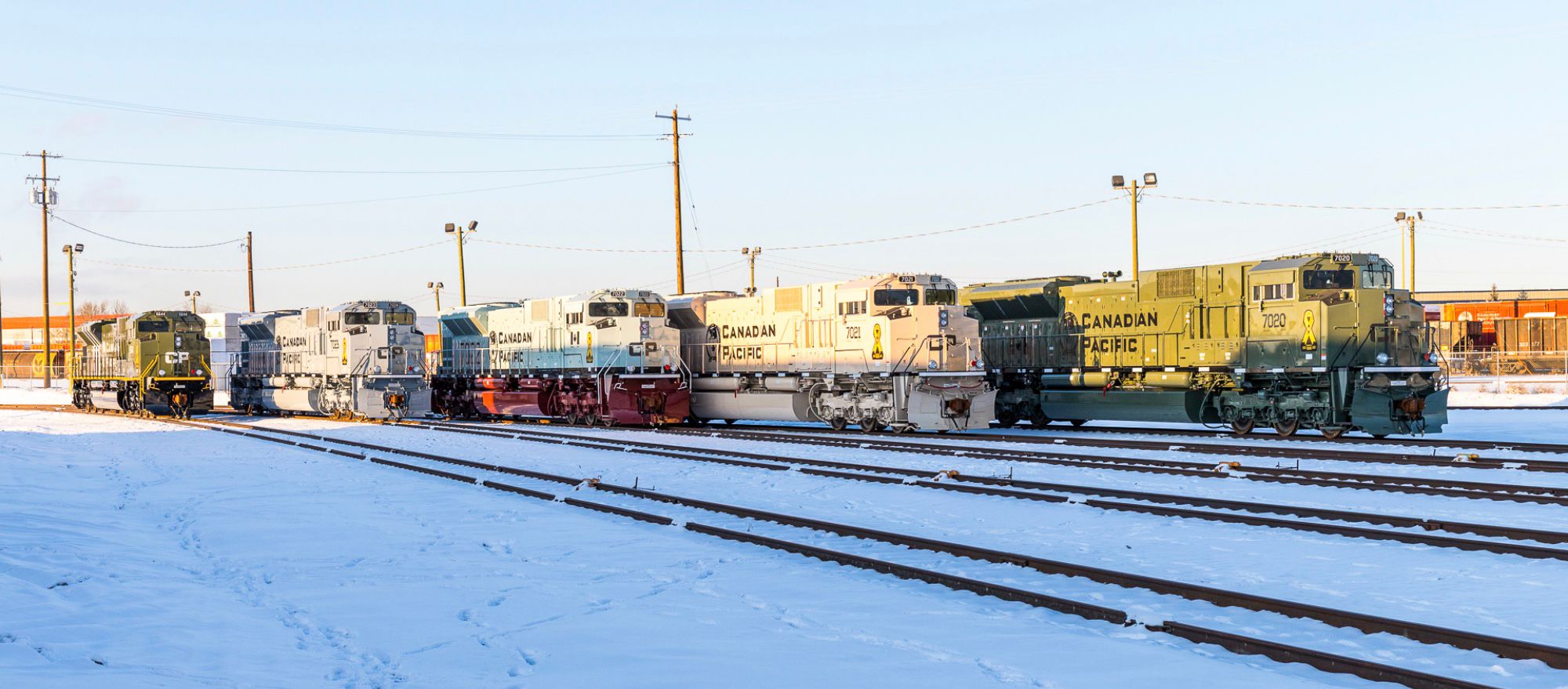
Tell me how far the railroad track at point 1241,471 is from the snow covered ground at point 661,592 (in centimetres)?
32

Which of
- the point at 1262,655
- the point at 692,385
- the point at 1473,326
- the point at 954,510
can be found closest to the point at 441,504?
the point at 954,510

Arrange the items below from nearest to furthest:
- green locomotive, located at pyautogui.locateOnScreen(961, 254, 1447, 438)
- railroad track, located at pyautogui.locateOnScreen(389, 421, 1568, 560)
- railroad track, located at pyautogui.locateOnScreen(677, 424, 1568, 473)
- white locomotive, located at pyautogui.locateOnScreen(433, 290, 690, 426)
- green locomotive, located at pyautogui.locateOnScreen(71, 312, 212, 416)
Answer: railroad track, located at pyautogui.locateOnScreen(389, 421, 1568, 560)
railroad track, located at pyautogui.locateOnScreen(677, 424, 1568, 473)
green locomotive, located at pyautogui.locateOnScreen(961, 254, 1447, 438)
white locomotive, located at pyautogui.locateOnScreen(433, 290, 690, 426)
green locomotive, located at pyautogui.locateOnScreen(71, 312, 212, 416)

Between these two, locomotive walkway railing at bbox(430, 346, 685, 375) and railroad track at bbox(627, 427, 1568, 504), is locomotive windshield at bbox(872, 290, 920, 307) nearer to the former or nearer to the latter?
railroad track at bbox(627, 427, 1568, 504)

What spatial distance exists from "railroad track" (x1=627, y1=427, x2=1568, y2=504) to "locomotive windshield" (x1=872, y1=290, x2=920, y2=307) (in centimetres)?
294

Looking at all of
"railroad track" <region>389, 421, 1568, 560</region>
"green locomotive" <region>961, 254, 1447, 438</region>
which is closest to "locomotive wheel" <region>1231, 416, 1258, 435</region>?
"green locomotive" <region>961, 254, 1447, 438</region>

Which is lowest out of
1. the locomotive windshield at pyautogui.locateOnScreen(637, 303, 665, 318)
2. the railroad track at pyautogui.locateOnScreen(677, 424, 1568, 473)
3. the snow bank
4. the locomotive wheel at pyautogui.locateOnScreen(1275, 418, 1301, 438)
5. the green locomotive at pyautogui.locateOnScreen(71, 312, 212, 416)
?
the snow bank

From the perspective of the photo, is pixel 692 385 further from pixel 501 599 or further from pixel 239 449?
pixel 501 599

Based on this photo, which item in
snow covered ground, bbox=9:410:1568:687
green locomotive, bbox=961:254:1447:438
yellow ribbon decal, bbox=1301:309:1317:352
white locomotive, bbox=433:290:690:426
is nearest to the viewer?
snow covered ground, bbox=9:410:1568:687

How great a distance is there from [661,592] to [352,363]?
90.6 ft

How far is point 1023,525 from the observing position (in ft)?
38.8

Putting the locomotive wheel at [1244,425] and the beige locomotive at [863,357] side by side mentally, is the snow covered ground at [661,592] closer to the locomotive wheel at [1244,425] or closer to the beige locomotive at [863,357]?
the locomotive wheel at [1244,425]

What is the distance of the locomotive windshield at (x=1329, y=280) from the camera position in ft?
70.4

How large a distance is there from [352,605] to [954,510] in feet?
21.3

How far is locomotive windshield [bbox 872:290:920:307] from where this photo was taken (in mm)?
23906
